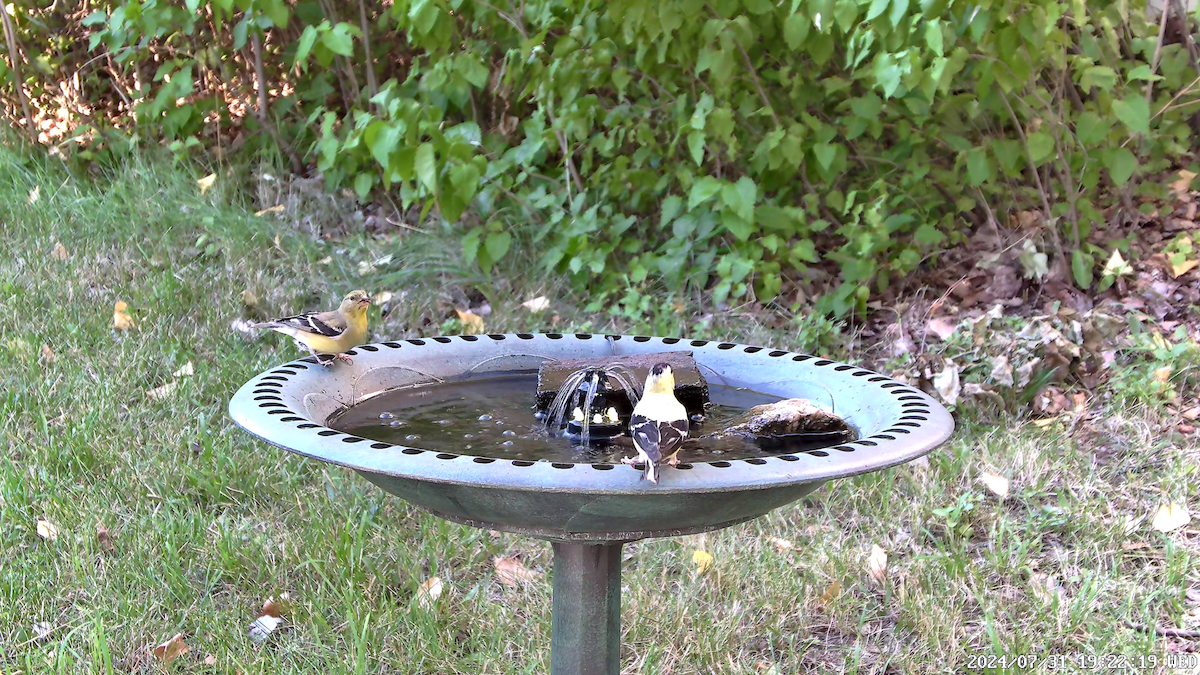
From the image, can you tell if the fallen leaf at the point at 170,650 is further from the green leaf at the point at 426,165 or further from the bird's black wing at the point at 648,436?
the green leaf at the point at 426,165

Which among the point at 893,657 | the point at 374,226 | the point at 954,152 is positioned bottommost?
the point at 893,657

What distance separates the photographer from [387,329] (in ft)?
16.6

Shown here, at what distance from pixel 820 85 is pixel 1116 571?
8.63ft

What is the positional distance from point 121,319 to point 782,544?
10.9ft

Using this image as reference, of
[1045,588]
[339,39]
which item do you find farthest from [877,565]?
[339,39]

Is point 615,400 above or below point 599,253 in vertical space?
above

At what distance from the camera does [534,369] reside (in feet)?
9.44

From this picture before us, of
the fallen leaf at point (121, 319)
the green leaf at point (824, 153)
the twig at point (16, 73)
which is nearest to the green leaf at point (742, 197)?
the green leaf at point (824, 153)

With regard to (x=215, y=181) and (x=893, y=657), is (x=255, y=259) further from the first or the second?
(x=893, y=657)

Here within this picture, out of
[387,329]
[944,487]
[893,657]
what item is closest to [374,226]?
[387,329]

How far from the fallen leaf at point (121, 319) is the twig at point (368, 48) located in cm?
181

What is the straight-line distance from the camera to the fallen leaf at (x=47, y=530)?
3.52 m

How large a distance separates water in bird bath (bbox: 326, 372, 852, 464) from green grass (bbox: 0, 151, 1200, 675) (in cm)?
85

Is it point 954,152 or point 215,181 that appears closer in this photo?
point 954,152
